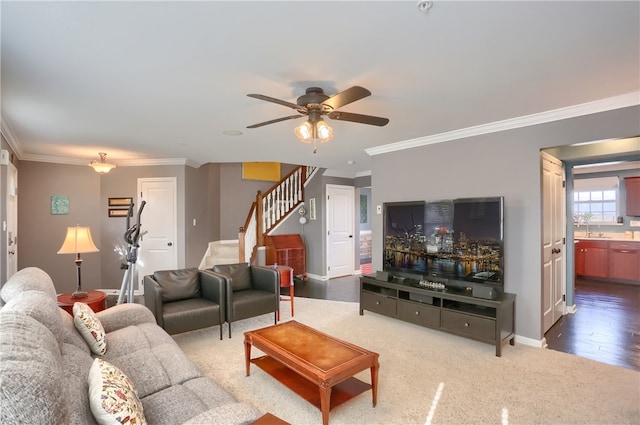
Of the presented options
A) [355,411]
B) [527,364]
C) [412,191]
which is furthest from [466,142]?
[355,411]

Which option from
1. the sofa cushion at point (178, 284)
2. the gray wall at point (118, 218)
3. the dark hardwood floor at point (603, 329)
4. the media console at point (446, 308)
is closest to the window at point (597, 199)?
the dark hardwood floor at point (603, 329)

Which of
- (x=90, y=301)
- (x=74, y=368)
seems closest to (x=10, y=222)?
(x=90, y=301)

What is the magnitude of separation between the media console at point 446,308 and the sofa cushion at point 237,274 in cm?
160

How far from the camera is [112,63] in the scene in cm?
221

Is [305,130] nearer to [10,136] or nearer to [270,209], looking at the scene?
[10,136]

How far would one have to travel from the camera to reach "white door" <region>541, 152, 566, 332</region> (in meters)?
3.62

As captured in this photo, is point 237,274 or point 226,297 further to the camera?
point 237,274

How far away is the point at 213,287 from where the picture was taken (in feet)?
12.5

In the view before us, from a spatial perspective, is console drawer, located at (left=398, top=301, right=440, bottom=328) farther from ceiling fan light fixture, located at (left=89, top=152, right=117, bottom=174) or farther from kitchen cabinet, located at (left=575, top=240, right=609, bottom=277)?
kitchen cabinet, located at (left=575, top=240, right=609, bottom=277)

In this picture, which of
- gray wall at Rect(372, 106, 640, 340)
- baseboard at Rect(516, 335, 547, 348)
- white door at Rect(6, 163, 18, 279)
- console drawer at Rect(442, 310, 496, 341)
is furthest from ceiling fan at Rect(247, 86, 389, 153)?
white door at Rect(6, 163, 18, 279)

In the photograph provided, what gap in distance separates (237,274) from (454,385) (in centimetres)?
280

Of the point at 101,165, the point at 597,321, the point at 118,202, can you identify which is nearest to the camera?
the point at 597,321

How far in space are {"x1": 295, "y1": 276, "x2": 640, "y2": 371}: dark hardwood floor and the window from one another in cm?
143

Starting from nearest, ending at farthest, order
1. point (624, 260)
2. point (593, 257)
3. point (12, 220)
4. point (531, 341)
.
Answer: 1. point (531, 341)
2. point (12, 220)
3. point (624, 260)
4. point (593, 257)
